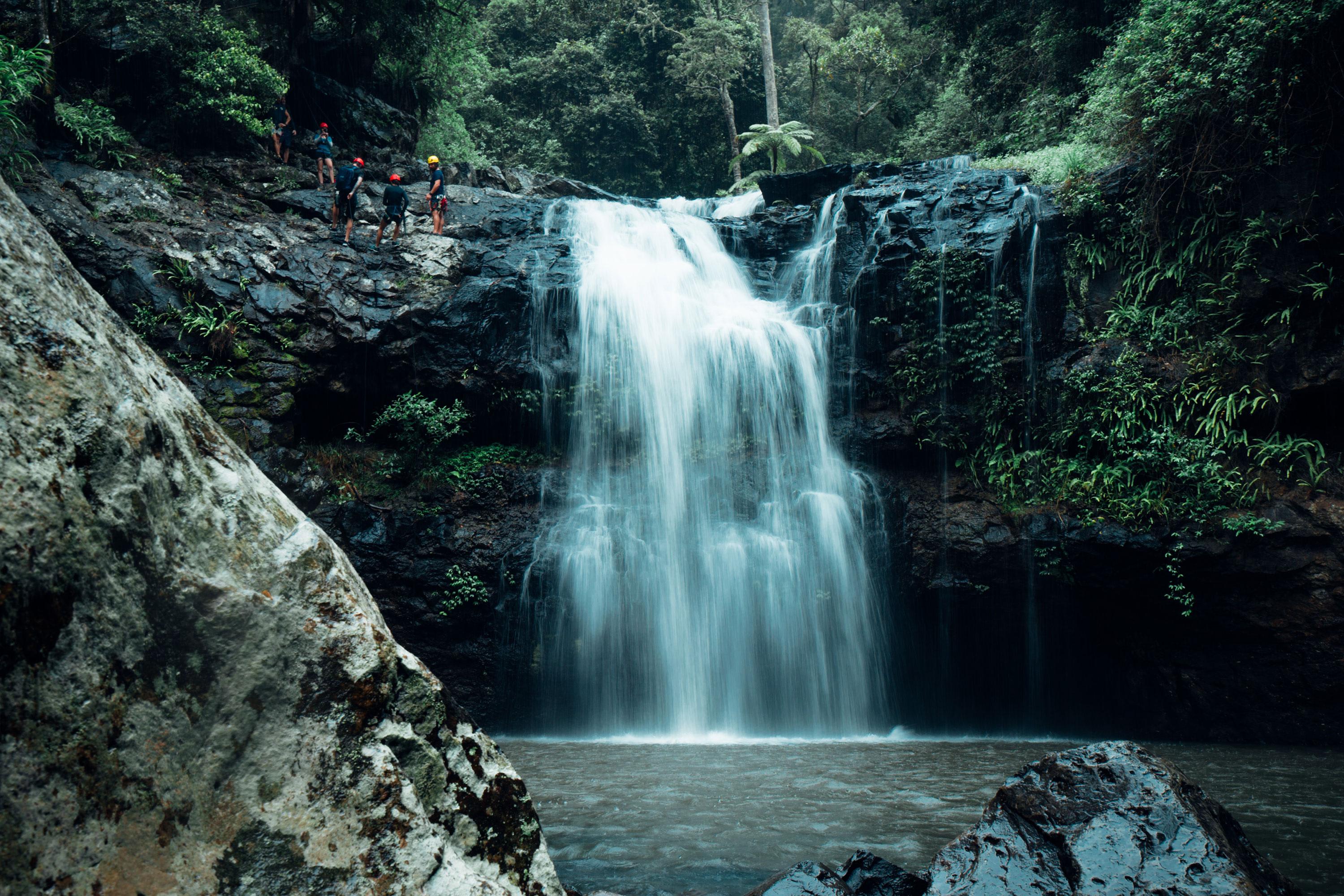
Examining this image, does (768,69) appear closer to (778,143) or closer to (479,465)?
(778,143)

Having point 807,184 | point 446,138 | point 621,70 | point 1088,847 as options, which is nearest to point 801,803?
point 1088,847

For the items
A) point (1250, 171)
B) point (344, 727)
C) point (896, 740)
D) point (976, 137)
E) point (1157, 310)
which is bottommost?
point (896, 740)

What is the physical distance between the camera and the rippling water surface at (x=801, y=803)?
465 centimetres

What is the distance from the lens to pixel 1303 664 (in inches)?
352

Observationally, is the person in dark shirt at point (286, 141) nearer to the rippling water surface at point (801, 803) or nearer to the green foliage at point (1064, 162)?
the rippling water surface at point (801, 803)

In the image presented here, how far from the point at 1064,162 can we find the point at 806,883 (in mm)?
13175

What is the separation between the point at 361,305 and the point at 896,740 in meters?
10.4

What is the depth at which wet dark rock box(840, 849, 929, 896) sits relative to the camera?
361 cm

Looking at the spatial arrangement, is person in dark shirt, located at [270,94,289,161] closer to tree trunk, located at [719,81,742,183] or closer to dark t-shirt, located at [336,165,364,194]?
dark t-shirt, located at [336,165,364,194]

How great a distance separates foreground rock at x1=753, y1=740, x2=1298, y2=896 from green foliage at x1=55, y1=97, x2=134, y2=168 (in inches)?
597

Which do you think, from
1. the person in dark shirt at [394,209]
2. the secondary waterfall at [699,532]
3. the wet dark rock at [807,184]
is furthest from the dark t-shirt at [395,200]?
the wet dark rock at [807,184]

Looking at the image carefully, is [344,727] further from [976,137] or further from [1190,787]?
[976,137]

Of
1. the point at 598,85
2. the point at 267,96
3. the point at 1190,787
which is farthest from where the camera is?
the point at 598,85

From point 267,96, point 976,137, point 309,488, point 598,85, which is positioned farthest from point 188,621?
point 598,85
